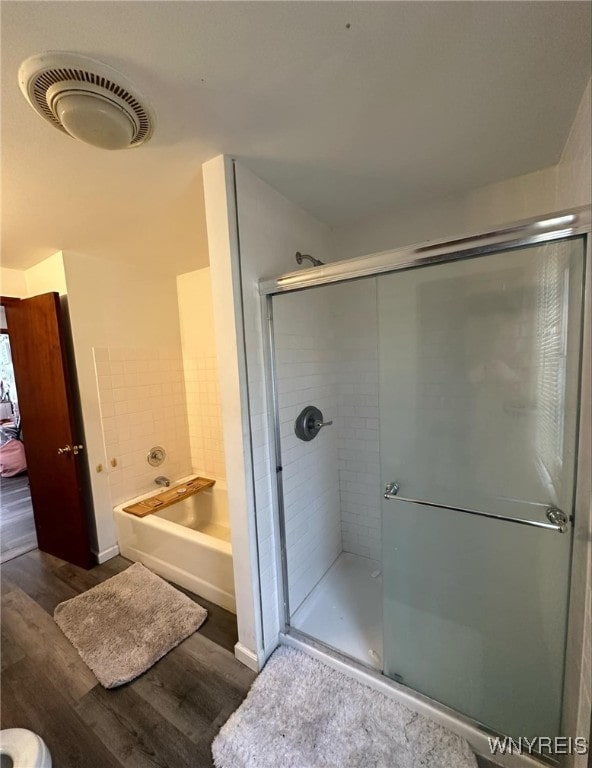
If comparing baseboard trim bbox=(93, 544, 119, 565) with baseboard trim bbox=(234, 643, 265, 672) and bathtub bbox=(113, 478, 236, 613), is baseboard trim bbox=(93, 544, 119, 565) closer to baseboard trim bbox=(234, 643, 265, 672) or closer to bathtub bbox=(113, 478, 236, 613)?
bathtub bbox=(113, 478, 236, 613)

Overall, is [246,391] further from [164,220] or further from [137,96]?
[164,220]

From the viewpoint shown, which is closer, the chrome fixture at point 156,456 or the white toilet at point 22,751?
the white toilet at point 22,751

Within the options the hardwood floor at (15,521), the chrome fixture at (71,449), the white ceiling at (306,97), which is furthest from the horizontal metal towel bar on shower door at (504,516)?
the hardwood floor at (15,521)

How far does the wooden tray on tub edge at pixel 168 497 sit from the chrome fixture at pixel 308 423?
134 cm

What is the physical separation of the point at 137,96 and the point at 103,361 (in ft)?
6.34

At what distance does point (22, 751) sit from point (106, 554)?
1589mm

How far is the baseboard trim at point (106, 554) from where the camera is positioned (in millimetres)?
2336

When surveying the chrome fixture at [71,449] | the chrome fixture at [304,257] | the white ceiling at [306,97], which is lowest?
the chrome fixture at [71,449]

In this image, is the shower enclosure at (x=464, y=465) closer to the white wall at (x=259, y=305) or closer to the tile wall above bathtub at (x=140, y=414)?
the white wall at (x=259, y=305)

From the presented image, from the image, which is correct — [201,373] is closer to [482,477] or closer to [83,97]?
[83,97]

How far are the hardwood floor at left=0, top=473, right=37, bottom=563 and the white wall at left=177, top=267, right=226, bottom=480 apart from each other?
5.22 feet

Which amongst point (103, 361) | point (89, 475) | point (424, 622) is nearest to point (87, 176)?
point (103, 361)

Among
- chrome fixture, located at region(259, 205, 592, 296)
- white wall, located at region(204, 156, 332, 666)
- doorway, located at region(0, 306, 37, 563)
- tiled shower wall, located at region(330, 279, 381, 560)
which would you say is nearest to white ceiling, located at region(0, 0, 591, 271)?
white wall, located at region(204, 156, 332, 666)

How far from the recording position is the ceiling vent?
0.81 meters
